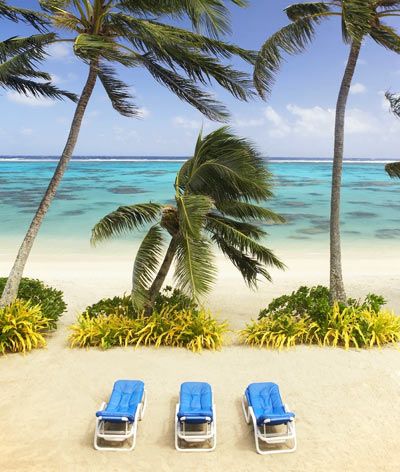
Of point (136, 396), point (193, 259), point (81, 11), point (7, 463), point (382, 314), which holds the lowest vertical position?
point (7, 463)

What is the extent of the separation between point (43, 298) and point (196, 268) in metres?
3.93

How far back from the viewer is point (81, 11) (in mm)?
8195

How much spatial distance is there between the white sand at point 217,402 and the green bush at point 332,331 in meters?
0.24

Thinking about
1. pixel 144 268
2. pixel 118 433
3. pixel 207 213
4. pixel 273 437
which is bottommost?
pixel 118 433

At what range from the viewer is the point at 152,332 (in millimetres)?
8359

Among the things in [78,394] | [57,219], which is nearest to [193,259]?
[78,394]

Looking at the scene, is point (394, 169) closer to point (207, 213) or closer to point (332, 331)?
point (332, 331)

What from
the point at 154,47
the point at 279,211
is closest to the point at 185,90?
the point at 154,47

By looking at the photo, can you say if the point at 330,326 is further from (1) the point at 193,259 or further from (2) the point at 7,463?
(2) the point at 7,463

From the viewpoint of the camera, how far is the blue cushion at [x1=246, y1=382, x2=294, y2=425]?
5484mm

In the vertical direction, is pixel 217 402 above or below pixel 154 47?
below

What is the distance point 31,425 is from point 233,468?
110 inches

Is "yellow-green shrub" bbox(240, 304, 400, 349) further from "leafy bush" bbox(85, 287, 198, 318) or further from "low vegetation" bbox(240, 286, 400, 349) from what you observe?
"leafy bush" bbox(85, 287, 198, 318)

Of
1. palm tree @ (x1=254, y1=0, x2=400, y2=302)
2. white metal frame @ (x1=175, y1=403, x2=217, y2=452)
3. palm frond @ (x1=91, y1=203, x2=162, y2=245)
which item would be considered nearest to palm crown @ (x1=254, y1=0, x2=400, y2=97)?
palm tree @ (x1=254, y1=0, x2=400, y2=302)
